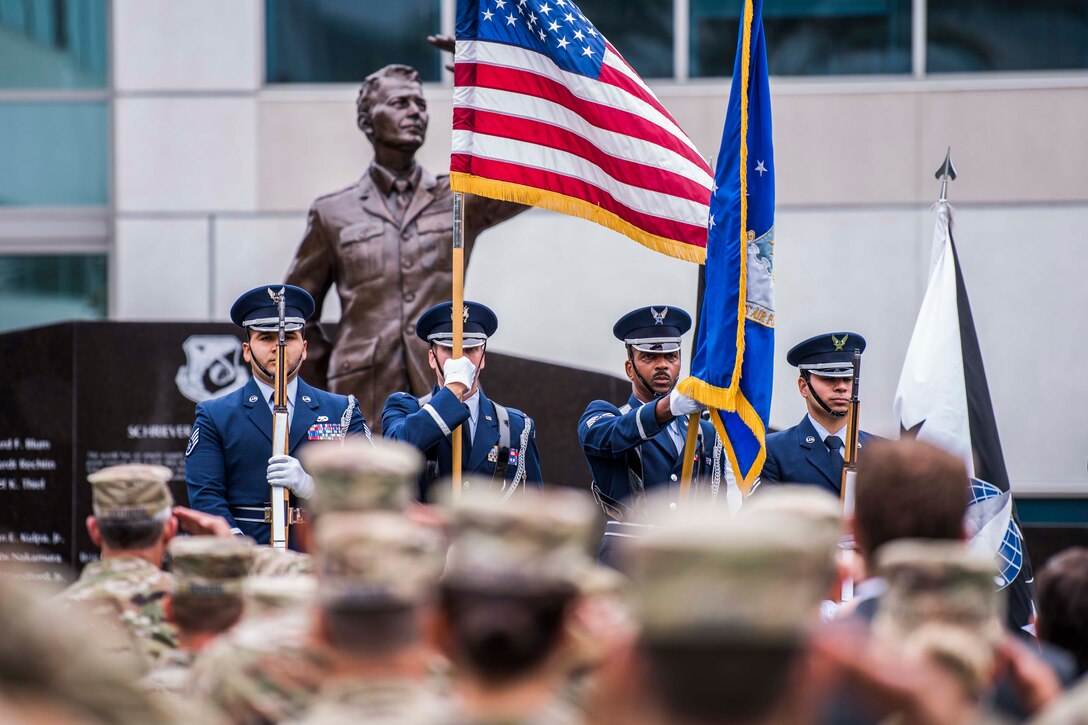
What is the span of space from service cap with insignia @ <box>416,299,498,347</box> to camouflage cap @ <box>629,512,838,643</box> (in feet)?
13.3

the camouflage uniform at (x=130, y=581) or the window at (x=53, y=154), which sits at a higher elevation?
the window at (x=53, y=154)

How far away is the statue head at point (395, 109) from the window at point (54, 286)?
189 inches

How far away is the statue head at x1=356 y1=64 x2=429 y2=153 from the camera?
6285 millimetres

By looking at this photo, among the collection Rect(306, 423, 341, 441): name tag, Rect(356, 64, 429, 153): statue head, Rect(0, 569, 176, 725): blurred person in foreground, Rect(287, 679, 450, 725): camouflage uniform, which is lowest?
Rect(306, 423, 341, 441): name tag

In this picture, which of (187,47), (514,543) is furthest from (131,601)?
(187,47)

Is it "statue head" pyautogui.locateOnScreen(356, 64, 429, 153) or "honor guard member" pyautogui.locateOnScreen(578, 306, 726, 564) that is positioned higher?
"statue head" pyautogui.locateOnScreen(356, 64, 429, 153)

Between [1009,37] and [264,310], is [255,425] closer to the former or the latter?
[264,310]

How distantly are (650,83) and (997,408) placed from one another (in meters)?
3.26

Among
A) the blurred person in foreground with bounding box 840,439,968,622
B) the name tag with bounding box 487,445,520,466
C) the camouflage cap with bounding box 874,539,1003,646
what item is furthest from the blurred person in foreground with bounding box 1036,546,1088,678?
the name tag with bounding box 487,445,520,466

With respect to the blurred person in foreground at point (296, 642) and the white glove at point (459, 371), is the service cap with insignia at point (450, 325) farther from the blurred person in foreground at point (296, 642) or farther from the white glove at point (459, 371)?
the blurred person in foreground at point (296, 642)

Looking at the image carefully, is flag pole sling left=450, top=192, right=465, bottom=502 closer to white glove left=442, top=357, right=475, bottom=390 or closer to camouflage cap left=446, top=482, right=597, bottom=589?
white glove left=442, top=357, right=475, bottom=390

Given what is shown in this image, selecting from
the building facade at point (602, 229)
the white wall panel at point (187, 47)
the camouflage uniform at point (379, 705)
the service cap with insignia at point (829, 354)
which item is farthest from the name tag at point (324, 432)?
the white wall panel at point (187, 47)

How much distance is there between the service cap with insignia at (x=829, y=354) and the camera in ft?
18.8

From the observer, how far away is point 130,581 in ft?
9.86
